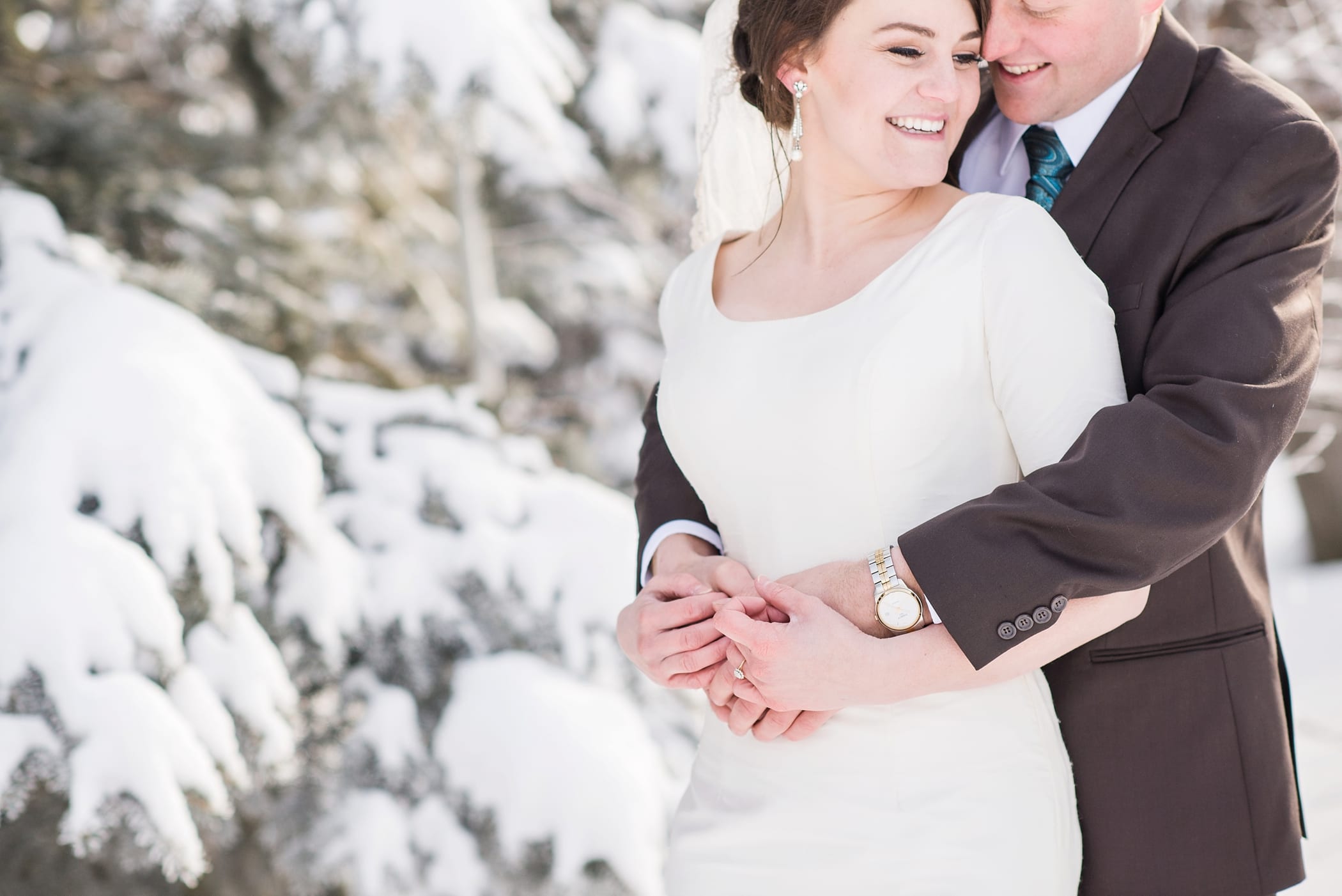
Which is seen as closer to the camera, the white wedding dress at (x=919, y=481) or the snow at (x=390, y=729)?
the white wedding dress at (x=919, y=481)

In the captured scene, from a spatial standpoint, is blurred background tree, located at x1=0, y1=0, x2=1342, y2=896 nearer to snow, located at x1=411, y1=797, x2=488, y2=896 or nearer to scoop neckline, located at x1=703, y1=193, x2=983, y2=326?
snow, located at x1=411, y1=797, x2=488, y2=896

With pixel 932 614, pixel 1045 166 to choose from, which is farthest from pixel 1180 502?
pixel 1045 166

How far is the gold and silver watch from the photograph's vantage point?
1390 millimetres

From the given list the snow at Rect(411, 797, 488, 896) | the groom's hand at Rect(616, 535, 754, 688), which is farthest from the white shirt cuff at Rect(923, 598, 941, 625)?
the snow at Rect(411, 797, 488, 896)

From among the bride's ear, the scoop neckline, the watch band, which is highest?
the bride's ear

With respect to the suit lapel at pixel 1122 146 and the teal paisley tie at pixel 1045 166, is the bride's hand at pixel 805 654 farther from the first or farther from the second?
the teal paisley tie at pixel 1045 166

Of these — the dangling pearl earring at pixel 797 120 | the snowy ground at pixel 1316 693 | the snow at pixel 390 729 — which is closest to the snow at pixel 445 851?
the snow at pixel 390 729

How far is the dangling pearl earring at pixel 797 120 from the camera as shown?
1.71 meters

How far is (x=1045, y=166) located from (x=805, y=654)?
95cm

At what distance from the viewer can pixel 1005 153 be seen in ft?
6.52

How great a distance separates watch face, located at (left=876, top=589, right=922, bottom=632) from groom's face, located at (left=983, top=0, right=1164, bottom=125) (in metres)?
0.83

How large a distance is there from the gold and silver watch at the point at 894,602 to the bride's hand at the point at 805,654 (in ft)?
0.11

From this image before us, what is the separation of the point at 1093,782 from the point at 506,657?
5.24ft

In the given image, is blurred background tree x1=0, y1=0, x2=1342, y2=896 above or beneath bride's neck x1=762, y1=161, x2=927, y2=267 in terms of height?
beneath
